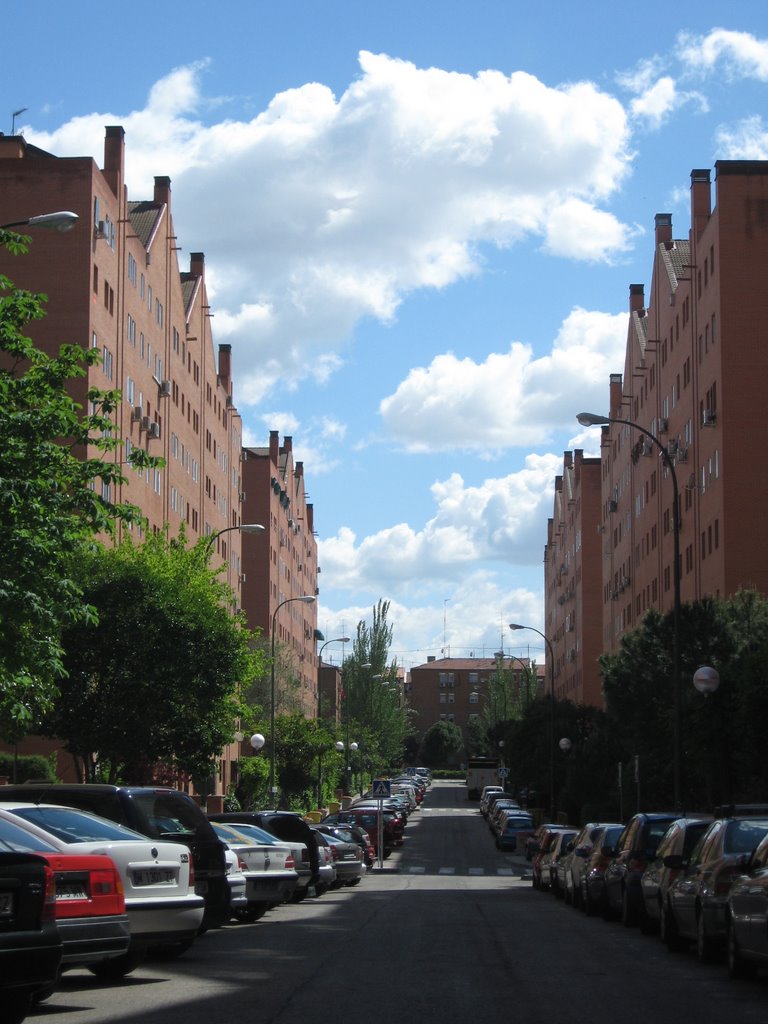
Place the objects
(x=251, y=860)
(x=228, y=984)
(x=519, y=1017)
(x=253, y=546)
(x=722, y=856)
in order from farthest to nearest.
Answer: (x=253, y=546)
(x=251, y=860)
(x=722, y=856)
(x=228, y=984)
(x=519, y=1017)

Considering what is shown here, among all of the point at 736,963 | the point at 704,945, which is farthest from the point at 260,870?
the point at 736,963

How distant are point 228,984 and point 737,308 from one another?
4575 centimetres

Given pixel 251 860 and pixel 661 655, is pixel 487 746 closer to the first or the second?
pixel 661 655

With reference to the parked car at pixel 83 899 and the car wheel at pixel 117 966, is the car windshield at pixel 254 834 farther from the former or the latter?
the parked car at pixel 83 899

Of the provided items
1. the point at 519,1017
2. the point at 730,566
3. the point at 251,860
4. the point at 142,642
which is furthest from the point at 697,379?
the point at 519,1017

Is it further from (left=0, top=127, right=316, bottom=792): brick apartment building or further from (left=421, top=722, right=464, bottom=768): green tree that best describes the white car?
(left=421, top=722, right=464, bottom=768): green tree

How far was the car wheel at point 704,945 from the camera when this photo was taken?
1496 centimetres

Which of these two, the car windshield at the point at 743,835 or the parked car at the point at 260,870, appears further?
the parked car at the point at 260,870

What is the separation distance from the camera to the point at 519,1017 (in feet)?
35.0

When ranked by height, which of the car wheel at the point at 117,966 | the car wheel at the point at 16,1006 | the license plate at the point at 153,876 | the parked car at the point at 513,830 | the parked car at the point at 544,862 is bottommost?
the parked car at the point at 513,830

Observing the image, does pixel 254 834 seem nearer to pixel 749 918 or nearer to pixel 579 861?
pixel 579 861

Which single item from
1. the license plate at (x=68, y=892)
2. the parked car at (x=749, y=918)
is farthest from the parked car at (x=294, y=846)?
the license plate at (x=68, y=892)

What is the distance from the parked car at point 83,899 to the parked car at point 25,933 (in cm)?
178

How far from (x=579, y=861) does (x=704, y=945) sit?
36.4 feet
